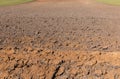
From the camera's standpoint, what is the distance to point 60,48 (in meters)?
8.13

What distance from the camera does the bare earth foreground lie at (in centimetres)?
504

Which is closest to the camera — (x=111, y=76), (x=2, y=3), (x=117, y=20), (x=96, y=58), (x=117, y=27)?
(x=111, y=76)

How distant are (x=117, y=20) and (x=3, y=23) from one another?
694 cm

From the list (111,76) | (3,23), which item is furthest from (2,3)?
(111,76)

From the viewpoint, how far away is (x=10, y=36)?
946cm

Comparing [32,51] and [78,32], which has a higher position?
[32,51]

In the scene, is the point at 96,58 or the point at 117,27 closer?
the point at 96,58

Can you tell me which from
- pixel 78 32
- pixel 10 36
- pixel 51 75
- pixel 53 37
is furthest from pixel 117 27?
pixel 51 75

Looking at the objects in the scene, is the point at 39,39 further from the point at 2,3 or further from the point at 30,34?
the point at 2,3

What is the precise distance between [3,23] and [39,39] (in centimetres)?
309

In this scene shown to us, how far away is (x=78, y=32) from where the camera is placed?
10820 millimetres

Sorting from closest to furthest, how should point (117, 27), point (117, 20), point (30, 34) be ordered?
point (30, 34) → point (117, 27) → point (117, 20)

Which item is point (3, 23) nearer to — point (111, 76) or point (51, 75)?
point (51, 75)

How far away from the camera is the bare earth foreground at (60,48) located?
504 cm
